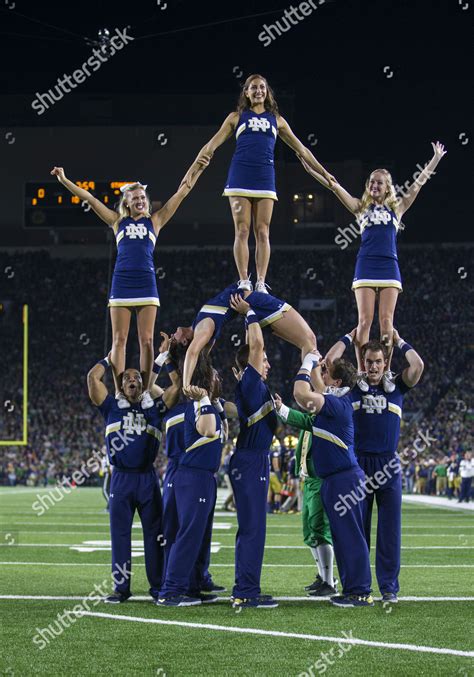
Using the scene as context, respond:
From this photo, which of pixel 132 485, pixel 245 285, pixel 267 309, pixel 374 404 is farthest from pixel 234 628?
pixel 245 285

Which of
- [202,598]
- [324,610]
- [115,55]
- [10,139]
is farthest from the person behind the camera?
[10,139]

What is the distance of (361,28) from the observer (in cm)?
3144

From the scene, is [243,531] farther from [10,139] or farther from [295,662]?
[10,139]

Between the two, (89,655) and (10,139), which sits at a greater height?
(10,139)

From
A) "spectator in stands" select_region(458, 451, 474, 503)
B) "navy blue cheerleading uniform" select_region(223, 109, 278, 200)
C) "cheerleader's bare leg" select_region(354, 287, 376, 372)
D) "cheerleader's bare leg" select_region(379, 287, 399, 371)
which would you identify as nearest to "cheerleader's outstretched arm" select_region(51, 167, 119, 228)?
"navy blue cheerleading uniform" select_region(223, 109, 278, 200)

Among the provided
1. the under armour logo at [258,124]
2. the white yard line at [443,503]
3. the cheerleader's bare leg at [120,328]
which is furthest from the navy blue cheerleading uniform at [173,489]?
the white yard line at [443,503]

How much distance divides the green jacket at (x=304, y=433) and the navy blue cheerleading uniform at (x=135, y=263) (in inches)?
75.6

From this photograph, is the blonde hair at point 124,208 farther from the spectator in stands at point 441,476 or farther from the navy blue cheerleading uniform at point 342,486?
the spectator in stands at point 441,476

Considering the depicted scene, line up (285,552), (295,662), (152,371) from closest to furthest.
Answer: (295,662)
(152,371)
(285,552)

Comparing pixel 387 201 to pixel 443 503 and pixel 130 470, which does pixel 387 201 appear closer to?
pixel 130 470

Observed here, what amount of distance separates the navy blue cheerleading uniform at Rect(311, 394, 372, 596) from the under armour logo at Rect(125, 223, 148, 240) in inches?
104

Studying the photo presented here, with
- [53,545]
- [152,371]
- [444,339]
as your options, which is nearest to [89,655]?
[152,371]

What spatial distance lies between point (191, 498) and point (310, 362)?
139 centimetres

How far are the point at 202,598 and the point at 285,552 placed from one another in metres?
5.03
